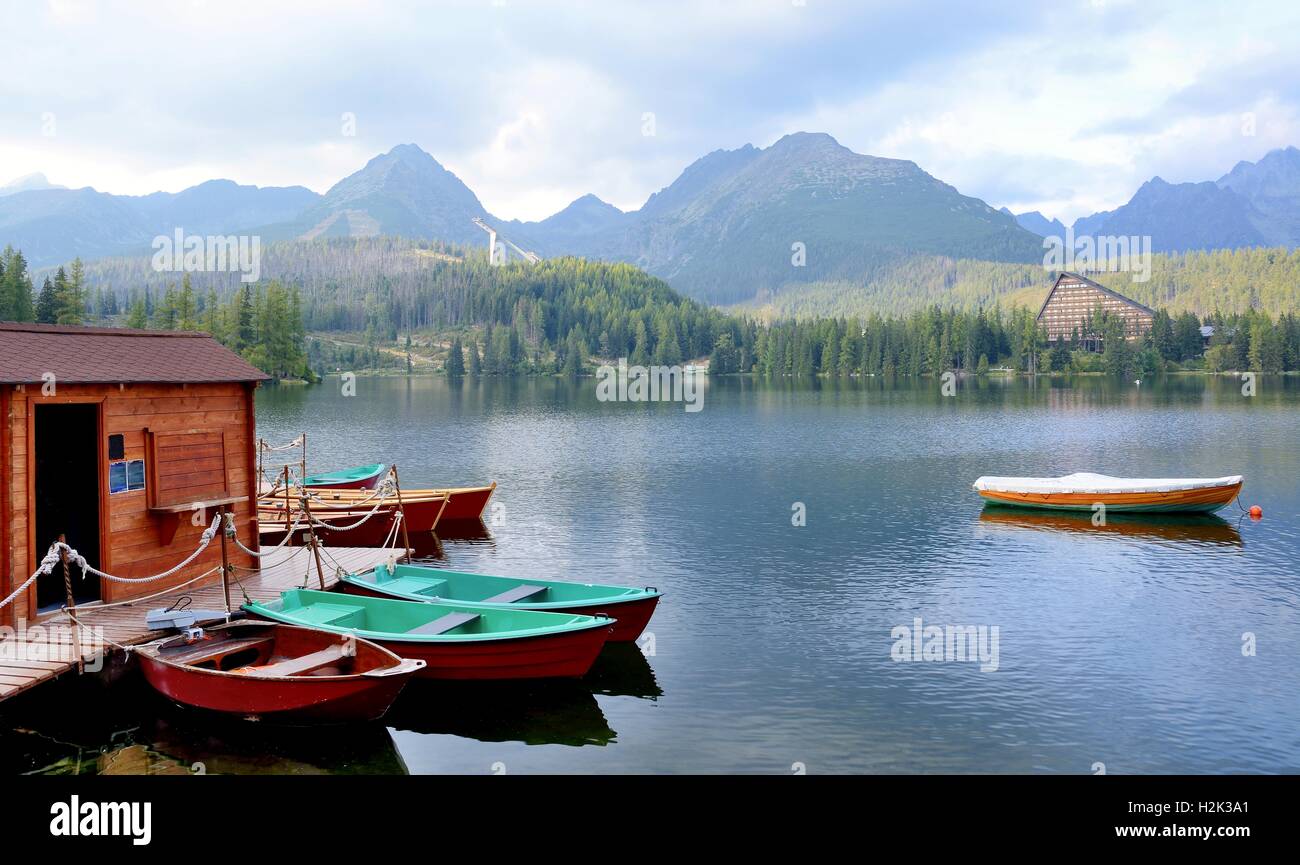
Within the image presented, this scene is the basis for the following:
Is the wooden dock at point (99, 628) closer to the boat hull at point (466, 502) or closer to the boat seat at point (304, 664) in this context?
the boat seat at point (304, 664)

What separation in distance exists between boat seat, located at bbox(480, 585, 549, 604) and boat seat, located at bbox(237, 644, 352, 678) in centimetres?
442

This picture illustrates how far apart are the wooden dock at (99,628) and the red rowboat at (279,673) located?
3.11 ft

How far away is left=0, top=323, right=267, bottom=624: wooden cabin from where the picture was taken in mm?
18406

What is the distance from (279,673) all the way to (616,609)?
7.64 metres

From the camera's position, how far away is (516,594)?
22.6 meters

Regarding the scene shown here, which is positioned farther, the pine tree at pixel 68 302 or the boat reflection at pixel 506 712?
the pine tree at pixel 68 302

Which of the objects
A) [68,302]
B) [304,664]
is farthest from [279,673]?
[68,302]

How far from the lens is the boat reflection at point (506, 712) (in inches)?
704

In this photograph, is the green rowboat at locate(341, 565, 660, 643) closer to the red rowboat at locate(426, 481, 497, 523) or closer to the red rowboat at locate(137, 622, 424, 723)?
the red rowboat at locate(137, 622, 424, 723)

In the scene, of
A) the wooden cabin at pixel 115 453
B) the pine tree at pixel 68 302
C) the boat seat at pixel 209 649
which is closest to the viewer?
the boat seat at pixel 209 649

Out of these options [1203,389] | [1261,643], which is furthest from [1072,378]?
[1261,643]

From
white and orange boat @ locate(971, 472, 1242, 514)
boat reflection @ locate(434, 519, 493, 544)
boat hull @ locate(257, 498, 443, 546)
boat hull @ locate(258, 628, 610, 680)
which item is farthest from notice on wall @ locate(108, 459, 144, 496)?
white and orange boat @ locate(971, 472, 1242, 514)

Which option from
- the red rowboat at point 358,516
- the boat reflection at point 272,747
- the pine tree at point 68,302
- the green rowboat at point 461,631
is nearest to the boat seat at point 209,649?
the green rowboat at point 461,631

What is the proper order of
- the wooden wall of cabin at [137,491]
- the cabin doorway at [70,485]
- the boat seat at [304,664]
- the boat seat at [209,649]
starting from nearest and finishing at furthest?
the boat seat at [304,664] → the boat seat at [209,649] → the wooden wall of cabin at [137,491] → the cabin doorway at [70,485]
